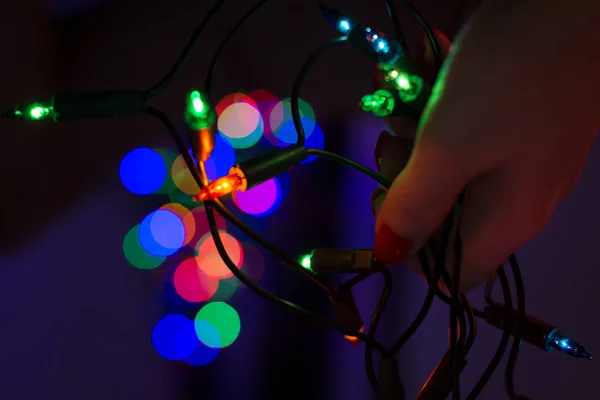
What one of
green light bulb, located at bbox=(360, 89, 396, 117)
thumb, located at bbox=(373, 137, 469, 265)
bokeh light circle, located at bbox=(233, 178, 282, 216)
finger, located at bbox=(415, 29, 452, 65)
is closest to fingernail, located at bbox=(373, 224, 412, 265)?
thumb, located at bbox=(373, 137, 469, 265)

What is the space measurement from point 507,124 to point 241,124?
1.63 ft

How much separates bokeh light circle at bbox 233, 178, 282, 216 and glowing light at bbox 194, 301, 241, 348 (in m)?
0.15

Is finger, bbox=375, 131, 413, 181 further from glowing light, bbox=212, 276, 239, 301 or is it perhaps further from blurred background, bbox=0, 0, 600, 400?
glowing light, bbox=212, 276, 239, 301

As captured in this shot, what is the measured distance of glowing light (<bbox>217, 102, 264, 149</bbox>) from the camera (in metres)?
0.77

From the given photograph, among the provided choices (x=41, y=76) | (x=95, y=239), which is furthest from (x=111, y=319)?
(x=41, y=76)

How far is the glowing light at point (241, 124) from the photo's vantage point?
2.52ft

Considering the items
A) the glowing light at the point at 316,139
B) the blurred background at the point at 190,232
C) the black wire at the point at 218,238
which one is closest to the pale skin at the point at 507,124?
the black wire at the point at 218,238

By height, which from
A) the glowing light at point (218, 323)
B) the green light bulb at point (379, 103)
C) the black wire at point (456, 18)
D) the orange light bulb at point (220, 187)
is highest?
the black wire at point (456, 18)

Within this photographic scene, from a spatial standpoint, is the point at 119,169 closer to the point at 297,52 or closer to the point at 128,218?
the point at 128,218

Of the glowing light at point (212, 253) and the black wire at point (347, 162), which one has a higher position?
the black wire at point (347, 162)

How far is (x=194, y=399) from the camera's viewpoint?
0.67m

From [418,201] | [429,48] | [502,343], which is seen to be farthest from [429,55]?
[502,343]

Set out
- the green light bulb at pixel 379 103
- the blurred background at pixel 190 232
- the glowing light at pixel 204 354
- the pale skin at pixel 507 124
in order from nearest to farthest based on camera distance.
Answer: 1. the pale skin at pixel 507 124
2. the green light bulb at pixel 379 103
3. the blurred background at pixel 190 232
4. the glowing light at pixel 204 354

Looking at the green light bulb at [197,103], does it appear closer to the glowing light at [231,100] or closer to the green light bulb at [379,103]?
the green light bulb at [379,103]
